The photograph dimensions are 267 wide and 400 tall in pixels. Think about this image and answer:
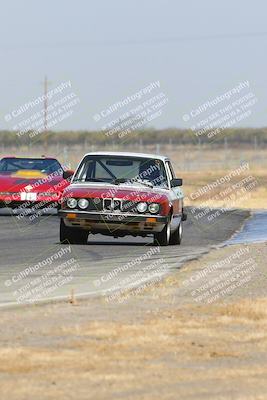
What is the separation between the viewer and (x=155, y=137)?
158 meters

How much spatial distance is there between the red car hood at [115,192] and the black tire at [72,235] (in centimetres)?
56

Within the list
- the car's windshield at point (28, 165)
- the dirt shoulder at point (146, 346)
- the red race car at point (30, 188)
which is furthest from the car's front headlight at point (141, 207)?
the car's windshield at point (28, 165)

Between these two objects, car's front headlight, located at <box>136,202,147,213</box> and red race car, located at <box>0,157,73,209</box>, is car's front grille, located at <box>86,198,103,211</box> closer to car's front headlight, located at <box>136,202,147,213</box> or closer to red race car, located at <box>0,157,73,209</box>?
car's front headlight, located at <box>136,202,147,213</box>

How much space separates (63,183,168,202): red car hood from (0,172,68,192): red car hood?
815 centimetres

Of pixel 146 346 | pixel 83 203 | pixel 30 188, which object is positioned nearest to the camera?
pixel 146 346

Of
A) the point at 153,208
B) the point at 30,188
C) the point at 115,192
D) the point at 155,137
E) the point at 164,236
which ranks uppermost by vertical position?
the point at 115,192

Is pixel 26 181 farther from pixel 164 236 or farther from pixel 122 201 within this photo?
pixel 122 201

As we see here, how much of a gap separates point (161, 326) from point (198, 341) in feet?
2.66

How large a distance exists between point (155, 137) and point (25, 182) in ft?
423

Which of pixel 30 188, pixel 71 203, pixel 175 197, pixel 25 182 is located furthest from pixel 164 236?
pixel 25 182

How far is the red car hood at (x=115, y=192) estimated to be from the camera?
2050 cm

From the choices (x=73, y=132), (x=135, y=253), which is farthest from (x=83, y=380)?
(x=73, y=132)

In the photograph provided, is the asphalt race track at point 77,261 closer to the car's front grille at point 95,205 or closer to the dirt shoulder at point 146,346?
the car's front grille at point 95,205

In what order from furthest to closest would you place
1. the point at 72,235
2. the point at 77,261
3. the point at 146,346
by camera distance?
the point at 72,235, the point at 77,261, the point at 146,346
